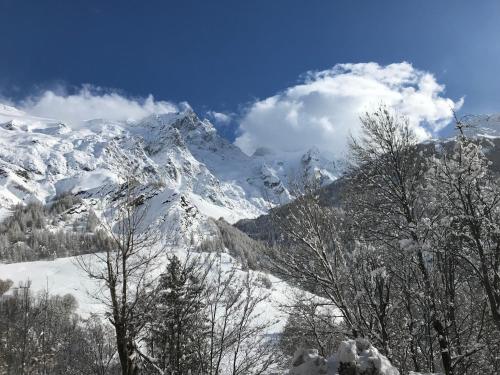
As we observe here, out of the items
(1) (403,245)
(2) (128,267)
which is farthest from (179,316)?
(1) (403,245)

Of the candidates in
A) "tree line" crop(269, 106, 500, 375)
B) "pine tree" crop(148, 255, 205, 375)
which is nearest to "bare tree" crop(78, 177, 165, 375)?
"pine tree" crop(148, 255, 205, 375)

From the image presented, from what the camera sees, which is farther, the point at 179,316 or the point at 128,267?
the point at 179,316

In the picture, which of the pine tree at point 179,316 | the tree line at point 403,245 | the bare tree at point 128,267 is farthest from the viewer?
the pine tree at point 179,316

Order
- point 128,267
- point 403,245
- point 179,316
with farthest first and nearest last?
point 179,316 → point 128,267 → point 403,245

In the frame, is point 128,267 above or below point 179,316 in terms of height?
above

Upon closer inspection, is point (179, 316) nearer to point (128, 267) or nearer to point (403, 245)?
point (128, 267)

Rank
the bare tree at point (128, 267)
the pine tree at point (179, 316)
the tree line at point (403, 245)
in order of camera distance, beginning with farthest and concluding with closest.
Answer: the pine tree at point (179, 316) < the bare tree at point (128, 267) < the tree line at point (403, 245)

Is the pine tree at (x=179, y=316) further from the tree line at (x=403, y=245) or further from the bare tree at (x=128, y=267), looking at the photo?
the tree line at (x=403, y=245)

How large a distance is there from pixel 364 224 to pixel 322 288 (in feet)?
8.42

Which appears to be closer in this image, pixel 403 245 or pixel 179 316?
pixel 403 245

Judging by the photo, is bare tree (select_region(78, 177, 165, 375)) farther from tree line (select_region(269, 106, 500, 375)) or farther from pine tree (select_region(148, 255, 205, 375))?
tree line (select_region(269, 106, 500, 375))

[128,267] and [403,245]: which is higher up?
[128,267]

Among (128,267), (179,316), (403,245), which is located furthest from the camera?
(179,316)

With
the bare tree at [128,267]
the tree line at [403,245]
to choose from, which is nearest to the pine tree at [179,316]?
the bare tree at [128,267]
